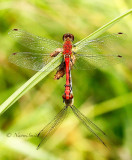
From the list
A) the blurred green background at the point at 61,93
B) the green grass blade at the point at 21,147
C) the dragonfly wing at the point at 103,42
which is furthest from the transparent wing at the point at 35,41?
the green grass blade at the point at 21,147

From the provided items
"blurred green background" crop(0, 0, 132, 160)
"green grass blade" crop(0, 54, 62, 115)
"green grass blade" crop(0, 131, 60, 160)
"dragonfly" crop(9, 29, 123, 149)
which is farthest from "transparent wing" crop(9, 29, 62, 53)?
"green grass blade" crop(0, 131, 60, 160)

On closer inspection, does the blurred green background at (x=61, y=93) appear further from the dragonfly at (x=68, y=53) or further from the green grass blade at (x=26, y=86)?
the green grass blade at (x=26, y=86)

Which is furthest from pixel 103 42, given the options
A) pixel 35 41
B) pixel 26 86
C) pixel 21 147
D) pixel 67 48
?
pixel 21 147

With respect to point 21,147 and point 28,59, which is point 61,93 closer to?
point 21,147

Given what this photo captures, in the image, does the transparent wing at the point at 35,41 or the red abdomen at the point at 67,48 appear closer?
the red abdomen at the point at 67,48

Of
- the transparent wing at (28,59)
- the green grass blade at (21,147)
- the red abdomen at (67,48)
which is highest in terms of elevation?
the red abdomen at (67,48)

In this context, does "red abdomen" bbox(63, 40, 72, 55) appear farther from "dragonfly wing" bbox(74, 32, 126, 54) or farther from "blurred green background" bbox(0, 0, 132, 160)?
"blurred green background" bbox(0, 0, 132, 160)
